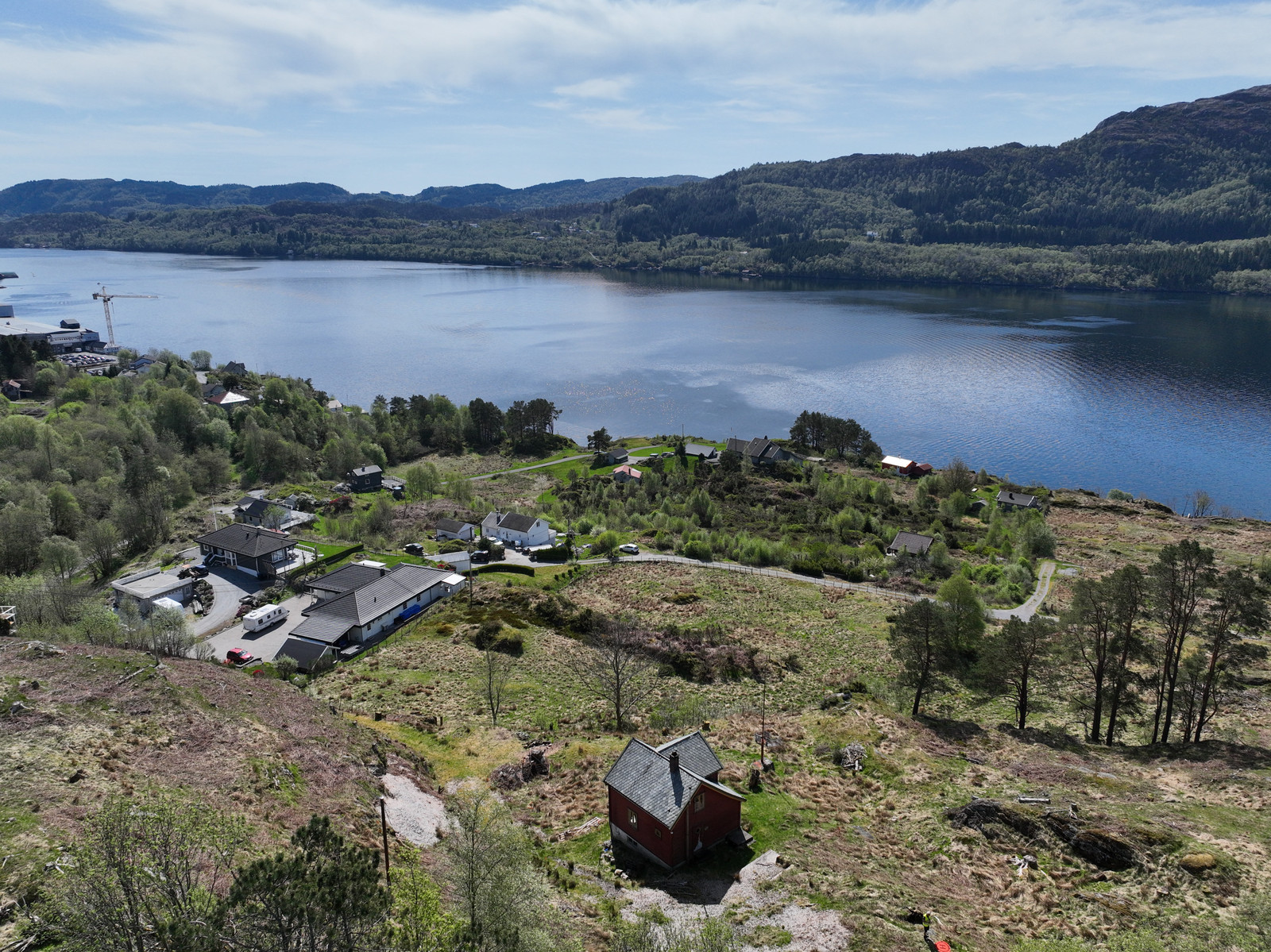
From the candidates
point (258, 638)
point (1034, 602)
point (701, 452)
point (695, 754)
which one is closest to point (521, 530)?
point (258, 638)

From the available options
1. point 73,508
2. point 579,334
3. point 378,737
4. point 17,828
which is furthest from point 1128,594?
point 579,334

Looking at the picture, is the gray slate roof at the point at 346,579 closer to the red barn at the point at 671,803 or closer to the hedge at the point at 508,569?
the hedge at the point at 508,569

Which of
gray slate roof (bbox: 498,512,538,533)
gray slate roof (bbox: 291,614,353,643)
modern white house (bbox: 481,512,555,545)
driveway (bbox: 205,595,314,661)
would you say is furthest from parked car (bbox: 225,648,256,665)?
gray slate roof (bbox: 498,512,538,533)

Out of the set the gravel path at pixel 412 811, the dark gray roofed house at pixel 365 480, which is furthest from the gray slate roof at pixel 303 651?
the dark gray roofed house at pixel 365 480

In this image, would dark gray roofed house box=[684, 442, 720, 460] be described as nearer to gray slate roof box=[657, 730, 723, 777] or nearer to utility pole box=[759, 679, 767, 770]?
utility pole box=[759, 679, 767, 770]

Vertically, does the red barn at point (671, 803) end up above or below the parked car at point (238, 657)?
above

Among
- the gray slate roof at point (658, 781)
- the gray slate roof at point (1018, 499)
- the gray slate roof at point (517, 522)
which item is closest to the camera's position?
the gray slate roof at point (658, 781)

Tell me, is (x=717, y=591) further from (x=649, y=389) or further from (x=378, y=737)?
(x=649, y=389)
